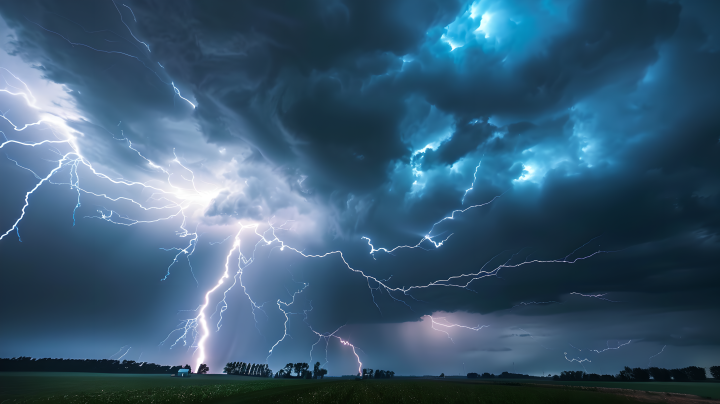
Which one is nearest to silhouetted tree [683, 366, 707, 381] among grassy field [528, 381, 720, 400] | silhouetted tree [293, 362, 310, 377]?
grassy field [528, 381, 720, 400]

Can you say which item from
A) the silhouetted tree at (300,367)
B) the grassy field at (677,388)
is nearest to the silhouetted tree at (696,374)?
the grassy field at (677,388)

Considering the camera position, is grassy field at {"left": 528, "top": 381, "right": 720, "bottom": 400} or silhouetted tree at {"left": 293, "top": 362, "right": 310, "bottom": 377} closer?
grassy field at {"left": 528, "top": 381, "right": 720, "bottom": 400}

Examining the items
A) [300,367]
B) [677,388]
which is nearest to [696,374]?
[677,388]

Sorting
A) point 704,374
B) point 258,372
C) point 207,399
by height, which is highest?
point 207,399

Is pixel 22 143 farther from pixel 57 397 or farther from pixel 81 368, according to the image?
pixel 81 368

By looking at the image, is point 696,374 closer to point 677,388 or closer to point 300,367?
point 677,388

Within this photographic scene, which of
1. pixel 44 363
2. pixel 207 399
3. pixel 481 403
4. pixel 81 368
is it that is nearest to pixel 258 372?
pixel 81 368

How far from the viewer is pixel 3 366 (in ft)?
223

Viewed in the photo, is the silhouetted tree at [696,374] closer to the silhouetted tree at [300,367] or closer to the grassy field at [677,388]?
the grassy field at [677,388]

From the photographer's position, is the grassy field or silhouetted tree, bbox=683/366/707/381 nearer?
the grassy field

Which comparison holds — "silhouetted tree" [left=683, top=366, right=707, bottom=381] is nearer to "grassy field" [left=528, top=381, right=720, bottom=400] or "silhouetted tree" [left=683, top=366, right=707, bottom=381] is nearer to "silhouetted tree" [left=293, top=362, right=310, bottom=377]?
"grassy field" [left=528, top=381, right=720, bottom=400]

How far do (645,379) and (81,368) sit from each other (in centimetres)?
16859

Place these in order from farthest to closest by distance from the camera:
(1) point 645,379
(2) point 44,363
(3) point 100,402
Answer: (1) point 645,379
(2) point 44,363
(3) point 100,402

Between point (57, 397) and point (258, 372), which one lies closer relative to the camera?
point (57, 397)
